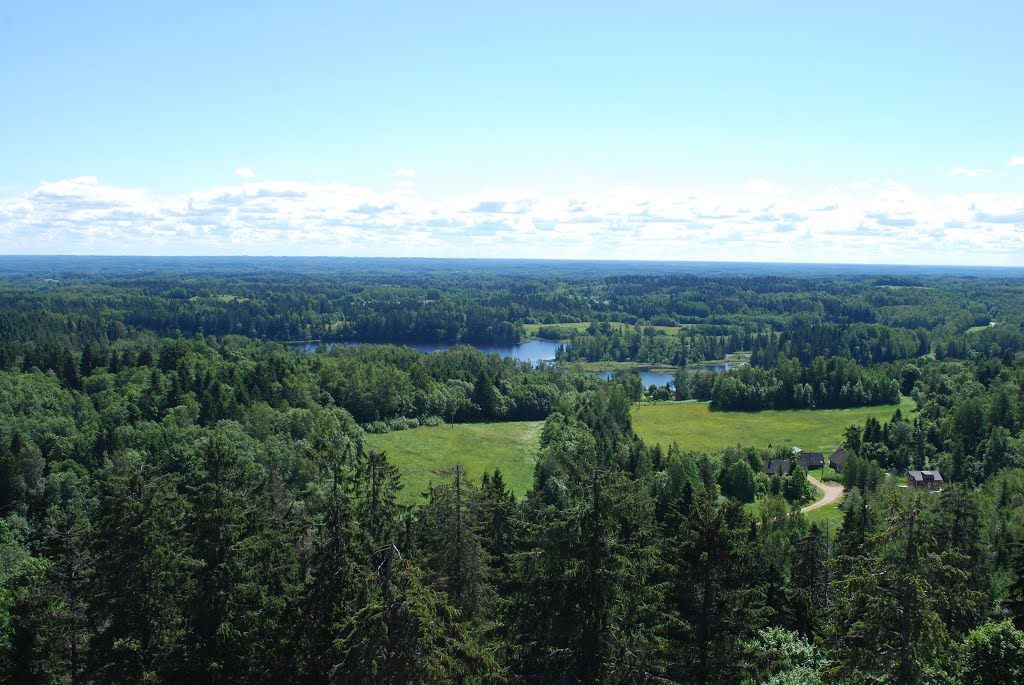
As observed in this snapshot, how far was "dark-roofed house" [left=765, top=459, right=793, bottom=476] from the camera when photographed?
229 feet

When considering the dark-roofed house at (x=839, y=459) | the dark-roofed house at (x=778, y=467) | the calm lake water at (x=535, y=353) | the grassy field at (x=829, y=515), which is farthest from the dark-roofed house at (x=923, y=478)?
the calm lake water at (x=535, y=353)

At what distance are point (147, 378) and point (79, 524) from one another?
5427 cm

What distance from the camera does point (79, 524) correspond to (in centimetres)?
2283

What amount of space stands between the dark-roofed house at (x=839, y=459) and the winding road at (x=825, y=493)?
11.5 ft

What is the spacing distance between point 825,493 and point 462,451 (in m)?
34.9

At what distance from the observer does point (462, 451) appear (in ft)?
245

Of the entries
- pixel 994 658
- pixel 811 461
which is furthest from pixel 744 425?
pixel 994 658

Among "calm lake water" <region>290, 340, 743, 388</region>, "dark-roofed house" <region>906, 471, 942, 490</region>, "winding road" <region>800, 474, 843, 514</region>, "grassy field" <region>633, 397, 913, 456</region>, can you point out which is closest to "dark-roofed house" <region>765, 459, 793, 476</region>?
"winding road" <region>800, 474, 843, 514</region>

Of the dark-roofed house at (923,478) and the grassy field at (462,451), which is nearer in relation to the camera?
the grassy field at (462,451)

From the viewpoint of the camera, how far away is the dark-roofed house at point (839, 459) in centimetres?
7369

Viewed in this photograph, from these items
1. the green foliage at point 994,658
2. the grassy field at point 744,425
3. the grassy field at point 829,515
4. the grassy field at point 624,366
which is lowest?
the grassy field at point 624,366

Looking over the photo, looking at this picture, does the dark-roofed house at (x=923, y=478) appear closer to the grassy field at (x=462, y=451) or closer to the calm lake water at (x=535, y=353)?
the grassy field at (x=462, y=451)

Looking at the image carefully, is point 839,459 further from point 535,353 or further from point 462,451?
point 535,353

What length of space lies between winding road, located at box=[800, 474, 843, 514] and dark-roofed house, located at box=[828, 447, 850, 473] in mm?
3496
